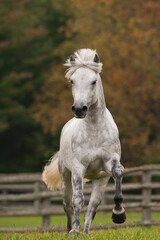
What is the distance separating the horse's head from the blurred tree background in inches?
520

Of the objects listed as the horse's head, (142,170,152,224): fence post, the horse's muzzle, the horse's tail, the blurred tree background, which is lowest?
(142,170,152,224): fence post

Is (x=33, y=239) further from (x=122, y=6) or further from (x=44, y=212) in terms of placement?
(x=122, y=6)

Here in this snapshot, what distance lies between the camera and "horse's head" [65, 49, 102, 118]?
20.2 feet

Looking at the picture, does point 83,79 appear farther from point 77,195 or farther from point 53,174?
point 53,174

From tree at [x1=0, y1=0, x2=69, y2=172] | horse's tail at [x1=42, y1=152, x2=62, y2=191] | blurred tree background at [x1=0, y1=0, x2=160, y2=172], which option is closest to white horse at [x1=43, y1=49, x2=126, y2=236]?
horse's tail at [x1=42, y1=152, x2=62, y2=191]

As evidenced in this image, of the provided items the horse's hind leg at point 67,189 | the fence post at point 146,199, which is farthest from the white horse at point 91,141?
the fence post at point 146,199

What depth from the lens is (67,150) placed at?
7270 millimetres

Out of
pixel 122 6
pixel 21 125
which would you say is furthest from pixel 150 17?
pixel 21 125

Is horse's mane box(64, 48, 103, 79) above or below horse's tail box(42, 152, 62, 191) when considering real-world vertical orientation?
above

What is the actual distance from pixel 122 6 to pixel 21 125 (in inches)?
349

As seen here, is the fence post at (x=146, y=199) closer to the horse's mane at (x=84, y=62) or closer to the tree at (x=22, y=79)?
the horse's mane at (x=84, y=62)

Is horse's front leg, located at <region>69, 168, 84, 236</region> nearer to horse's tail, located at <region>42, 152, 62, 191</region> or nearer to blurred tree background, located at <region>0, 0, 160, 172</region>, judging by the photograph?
horse's tail, located at <region>42, 152, 62, 191</region>

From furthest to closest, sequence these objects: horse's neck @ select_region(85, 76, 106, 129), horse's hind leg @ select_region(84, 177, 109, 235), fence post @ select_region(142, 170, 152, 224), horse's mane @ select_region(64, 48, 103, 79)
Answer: fence post @ select_region(142, 170, 152, 224) < horse's hind leg @ select_region(84, 177, 109, 235) < horse's neck @ select_region(85, 76, 106, 129) < horse's mane @ select_region(64, 48, 103, 79)

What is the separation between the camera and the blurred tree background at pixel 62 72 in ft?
67.5
